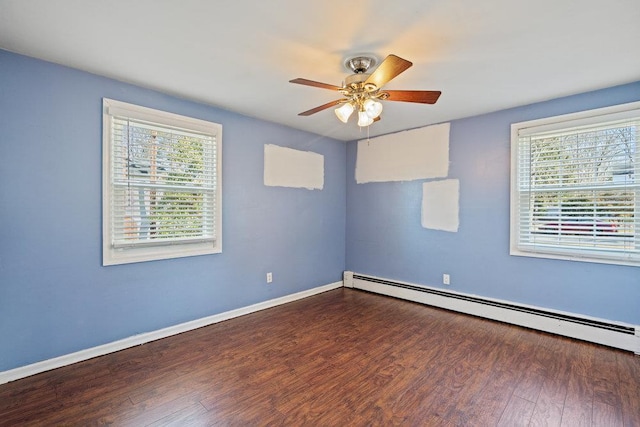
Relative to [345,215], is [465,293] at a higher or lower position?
lower

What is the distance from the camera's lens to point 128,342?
2.71 metres

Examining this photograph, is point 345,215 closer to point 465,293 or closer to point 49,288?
point 465,293

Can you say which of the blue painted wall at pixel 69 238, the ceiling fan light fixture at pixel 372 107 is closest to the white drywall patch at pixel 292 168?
the blue painted wall at pixel 69 238

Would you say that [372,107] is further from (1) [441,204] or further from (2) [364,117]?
(1) [441,204]

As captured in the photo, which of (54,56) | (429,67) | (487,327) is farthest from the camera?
(487,327)

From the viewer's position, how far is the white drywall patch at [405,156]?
386 cm

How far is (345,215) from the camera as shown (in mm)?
4953

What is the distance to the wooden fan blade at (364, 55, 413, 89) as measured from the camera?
1716 millimetres

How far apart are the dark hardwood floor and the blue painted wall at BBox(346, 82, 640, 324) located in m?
0.47

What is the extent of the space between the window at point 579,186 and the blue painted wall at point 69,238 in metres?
3.25

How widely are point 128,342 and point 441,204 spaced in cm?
375

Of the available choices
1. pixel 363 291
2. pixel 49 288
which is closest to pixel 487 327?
pixel 363 291

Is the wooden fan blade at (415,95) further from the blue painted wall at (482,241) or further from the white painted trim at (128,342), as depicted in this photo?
the white painted trim at (128,342)

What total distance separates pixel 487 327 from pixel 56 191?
167 inches
